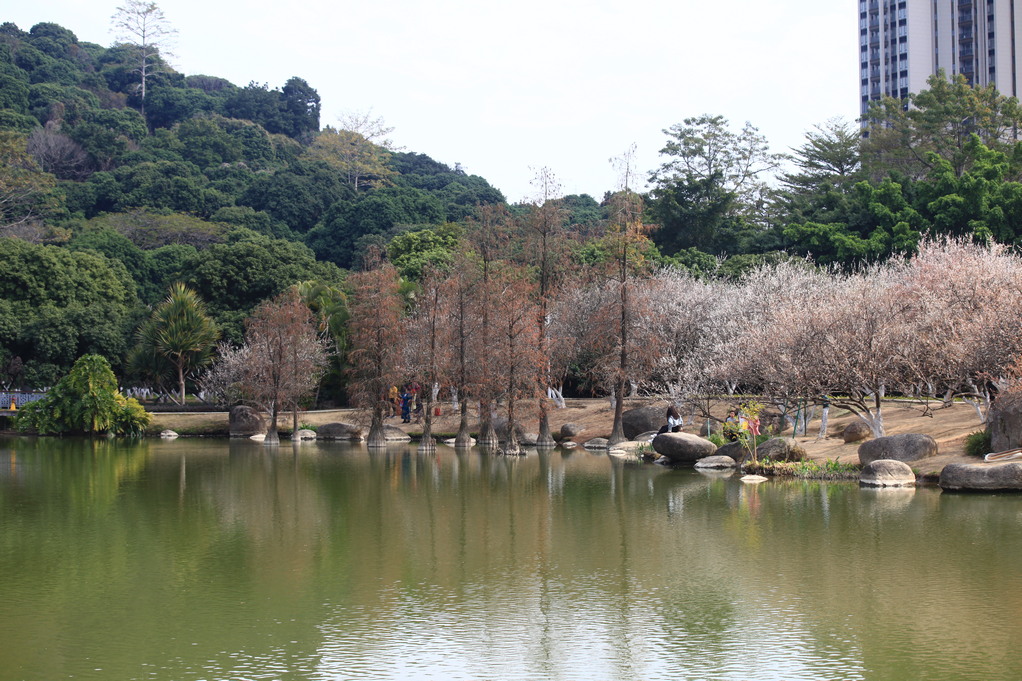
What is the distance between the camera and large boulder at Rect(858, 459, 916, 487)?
2495 centimetres

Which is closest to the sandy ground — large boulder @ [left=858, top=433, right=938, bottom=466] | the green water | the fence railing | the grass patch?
large boulder @ [left=858, top=433, right=938, bottom=466]

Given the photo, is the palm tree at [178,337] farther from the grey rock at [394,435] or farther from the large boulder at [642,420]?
the large boulder at [642,420]

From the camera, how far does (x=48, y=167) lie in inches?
4055

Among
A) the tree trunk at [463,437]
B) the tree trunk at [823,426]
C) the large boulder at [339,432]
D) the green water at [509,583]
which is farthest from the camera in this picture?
the large boulder at [339,432]

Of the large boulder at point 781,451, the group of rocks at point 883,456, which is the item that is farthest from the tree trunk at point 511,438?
the large boulder at point 781,451

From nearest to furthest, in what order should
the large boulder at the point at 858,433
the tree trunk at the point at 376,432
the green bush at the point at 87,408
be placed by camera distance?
the large boulder at the point at 858,433 → the tree trunk at the point at 376,432 → the green bush at the point at 87,408

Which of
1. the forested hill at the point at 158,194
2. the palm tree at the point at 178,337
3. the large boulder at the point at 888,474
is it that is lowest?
the large boulder at the point at 888,474

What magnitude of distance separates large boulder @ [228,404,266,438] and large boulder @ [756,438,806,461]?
26.8 m

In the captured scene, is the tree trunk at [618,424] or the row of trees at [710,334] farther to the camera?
the tree trunk at [618,424]

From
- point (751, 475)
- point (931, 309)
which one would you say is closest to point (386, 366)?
point (751, 475)

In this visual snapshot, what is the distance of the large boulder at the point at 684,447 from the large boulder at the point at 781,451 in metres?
3.24

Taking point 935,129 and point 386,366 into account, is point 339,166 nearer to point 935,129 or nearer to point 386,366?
point 935,129

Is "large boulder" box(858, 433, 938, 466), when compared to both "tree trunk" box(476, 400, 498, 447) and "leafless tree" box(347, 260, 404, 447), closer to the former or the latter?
"tree trunk" box(476, 400, 498, 447)

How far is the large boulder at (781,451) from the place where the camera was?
2930cm
